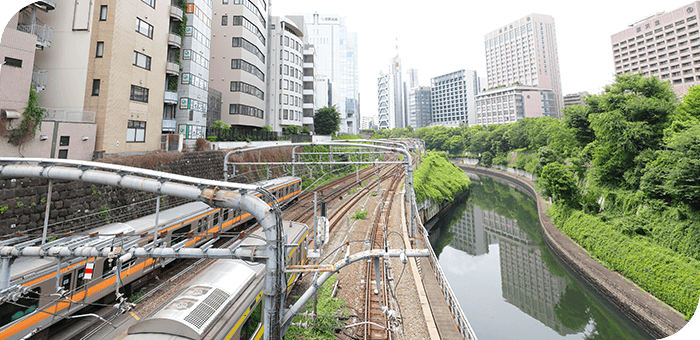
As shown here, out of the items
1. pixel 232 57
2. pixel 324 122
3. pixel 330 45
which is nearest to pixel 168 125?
pixel 232 57

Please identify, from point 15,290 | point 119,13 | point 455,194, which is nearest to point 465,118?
point 455,194

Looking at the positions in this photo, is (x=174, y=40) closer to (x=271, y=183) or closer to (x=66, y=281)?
(x=271, y=183)

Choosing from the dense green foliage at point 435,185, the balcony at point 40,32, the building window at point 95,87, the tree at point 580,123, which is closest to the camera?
the balcony at point 40,32

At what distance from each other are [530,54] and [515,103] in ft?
82.6

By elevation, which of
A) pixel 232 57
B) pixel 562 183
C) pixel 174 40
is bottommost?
pixel 562 183

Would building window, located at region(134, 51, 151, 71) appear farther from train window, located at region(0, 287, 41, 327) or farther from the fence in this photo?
train window, located at region(0, 287, 41, 327)

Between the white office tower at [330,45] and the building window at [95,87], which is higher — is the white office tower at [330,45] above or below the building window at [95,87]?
above

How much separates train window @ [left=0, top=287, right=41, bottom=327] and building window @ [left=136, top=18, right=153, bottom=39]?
1806 cm

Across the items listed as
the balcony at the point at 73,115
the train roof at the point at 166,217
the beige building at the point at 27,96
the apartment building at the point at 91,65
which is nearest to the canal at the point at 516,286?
the train roof at the point at 166,217

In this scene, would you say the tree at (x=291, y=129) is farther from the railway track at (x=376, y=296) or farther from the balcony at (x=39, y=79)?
the balcony at (x=39, y=79)

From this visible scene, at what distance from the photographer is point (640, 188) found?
49.3 feet

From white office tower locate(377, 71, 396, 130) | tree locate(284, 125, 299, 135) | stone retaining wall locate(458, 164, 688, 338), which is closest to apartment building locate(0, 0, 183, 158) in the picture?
tree locate(284, 125, 299, 135)

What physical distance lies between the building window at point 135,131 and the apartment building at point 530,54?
104 m

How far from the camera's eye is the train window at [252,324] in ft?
20.5
